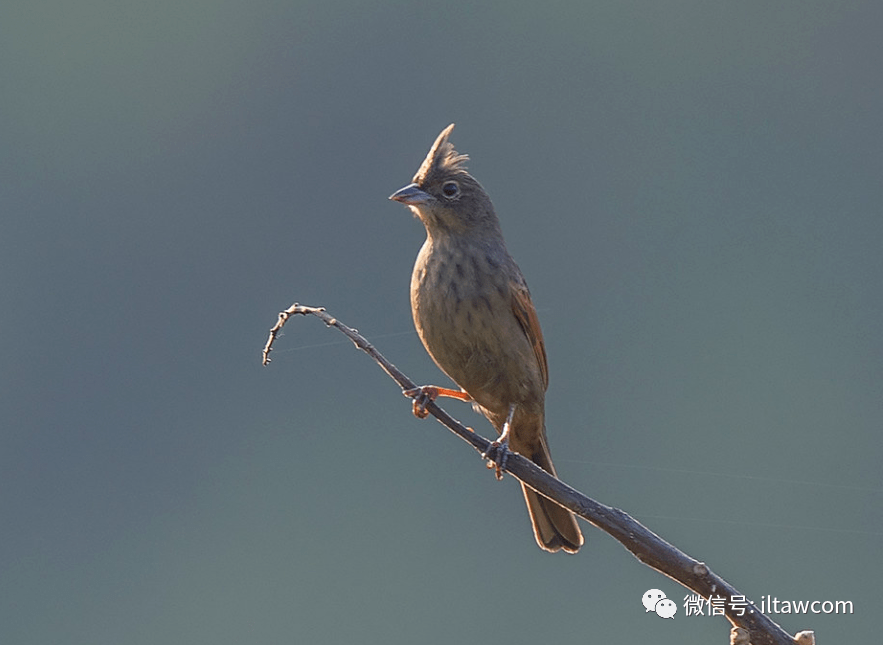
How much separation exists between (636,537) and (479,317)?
221 centimetres

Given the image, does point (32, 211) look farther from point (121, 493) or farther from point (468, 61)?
point (468, 61)

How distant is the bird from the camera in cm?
566

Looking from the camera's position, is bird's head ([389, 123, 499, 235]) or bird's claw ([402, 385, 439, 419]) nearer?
bird's claw ([402, 385, 439, 419])

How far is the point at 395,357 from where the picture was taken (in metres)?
31.7

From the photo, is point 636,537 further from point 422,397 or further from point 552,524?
point 552,524

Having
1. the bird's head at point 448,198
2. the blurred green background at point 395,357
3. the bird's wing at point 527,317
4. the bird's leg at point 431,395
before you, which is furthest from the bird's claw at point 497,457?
the blurred green background at point 395,357

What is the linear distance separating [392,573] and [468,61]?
35.9m

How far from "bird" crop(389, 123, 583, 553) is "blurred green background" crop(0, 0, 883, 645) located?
19.8 metres

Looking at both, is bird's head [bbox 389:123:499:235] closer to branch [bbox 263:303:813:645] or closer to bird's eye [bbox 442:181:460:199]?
bird's eye [bbox 442:181:460:199]

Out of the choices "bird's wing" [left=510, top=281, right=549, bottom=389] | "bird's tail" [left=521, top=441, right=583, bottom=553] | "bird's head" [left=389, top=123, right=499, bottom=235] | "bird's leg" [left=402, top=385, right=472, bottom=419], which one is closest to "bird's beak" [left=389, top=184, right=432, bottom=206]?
"bird's head" [left=389, top=123, right=499, bottom=235]

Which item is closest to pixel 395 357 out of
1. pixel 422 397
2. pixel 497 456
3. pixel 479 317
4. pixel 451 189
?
pixel 451 189

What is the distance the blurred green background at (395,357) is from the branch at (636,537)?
21.7 metres

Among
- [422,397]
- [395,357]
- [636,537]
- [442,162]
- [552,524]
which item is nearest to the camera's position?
[636,537]

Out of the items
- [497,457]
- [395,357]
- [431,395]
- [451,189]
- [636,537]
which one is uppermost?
[395,357]
